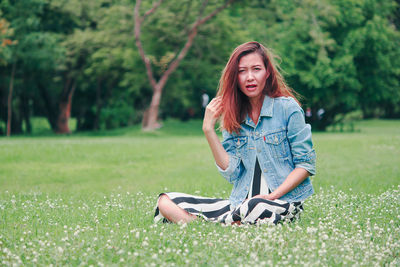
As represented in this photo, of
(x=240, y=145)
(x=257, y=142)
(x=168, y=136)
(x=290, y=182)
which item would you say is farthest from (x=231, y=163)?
(x=168, y=136)

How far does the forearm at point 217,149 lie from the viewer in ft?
16.6

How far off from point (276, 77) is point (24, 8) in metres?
30.1

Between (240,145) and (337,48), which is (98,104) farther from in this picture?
(240,145)

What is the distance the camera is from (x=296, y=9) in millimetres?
31250

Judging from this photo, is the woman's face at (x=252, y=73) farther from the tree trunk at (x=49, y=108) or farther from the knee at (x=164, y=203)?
the tree trunk at (x=49, y=108)

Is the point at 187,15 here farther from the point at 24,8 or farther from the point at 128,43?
the point at 24,8

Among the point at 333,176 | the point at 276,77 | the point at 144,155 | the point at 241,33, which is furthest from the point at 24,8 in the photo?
the point at 276,77

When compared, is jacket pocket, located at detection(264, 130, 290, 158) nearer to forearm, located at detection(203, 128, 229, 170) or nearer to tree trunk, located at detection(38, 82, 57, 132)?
forearm, located at detection(203, 128, 229, 170)

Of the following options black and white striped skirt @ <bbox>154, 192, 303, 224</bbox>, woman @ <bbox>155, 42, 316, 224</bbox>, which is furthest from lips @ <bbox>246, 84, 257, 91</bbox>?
black and white striped skirt @ <bbox>154, 192, 303, 224</bbox>

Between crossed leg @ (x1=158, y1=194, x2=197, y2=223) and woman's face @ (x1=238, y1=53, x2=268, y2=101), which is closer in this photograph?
woman's face @ (x1=238, y1=53, x2=268, y2=101)

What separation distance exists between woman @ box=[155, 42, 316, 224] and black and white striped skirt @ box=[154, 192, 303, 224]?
0.01 metres

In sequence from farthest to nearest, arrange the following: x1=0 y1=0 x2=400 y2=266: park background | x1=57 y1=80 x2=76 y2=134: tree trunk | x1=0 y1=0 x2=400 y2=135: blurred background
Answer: x1=57 y1=80 x2=76 y2=134: tree trunk, x1=0 y1=0 x2=400 y2=135: blurred background, x1=0 y1=0 x2=400 y2=266: park background

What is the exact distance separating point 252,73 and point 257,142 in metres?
0.77

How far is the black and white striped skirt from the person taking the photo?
481 centimetres
